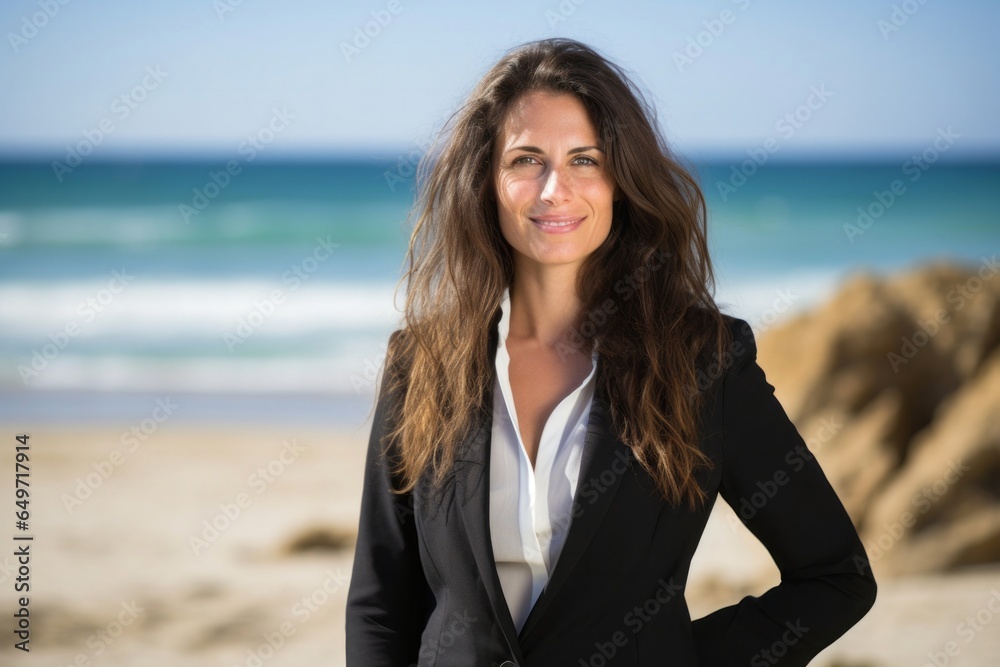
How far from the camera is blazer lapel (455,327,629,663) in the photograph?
6.65 feet

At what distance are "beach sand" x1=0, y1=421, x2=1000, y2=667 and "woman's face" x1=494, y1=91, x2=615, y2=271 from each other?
281 cm

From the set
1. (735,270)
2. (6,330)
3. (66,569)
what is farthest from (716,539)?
(735,270)

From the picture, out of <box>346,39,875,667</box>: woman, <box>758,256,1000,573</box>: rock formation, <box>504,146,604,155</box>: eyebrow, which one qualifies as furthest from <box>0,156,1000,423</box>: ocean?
<box>504,146,604,155</box>: eyebrow

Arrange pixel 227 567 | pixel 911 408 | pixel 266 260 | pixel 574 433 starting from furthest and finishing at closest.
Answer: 1. pixel 266 260
2. pixel 227 567
3. pixel 911 408
4. pixel 574 433

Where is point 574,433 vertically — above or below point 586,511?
above

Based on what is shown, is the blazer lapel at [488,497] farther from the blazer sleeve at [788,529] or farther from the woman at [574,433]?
the blazer sleeve at [788,529]

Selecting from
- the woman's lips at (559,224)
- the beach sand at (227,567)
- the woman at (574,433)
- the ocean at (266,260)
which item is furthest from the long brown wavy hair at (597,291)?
the ocean at (266,260)

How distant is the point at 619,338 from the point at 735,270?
16.3 metres

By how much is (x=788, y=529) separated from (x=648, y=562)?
305mm

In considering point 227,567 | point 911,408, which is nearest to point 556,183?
point 911,408

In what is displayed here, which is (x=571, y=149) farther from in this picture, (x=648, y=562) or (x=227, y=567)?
(x=227, y=567)

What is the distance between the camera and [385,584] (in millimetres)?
2264

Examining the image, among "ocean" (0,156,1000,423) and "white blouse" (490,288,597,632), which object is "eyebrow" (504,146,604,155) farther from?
"ocean" (0,156,1000,423)

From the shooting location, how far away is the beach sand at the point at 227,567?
4.63 meters
